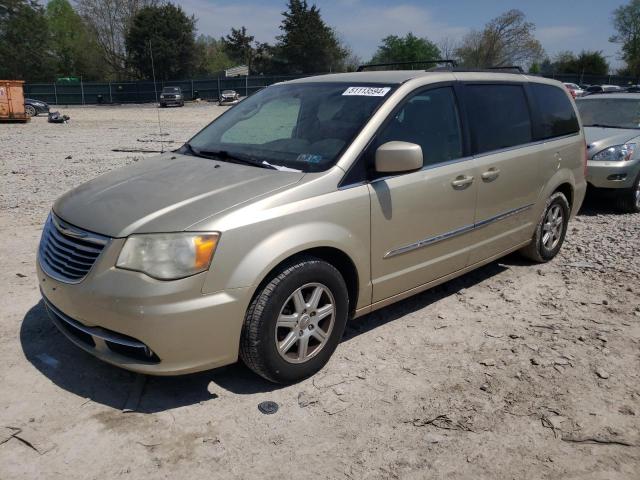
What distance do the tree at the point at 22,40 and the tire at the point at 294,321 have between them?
6446 cm

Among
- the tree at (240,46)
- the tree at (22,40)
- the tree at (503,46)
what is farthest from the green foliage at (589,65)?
the tree at (22,40)

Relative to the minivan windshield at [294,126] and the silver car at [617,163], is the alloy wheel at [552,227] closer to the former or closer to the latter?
the silver car at [617,163]

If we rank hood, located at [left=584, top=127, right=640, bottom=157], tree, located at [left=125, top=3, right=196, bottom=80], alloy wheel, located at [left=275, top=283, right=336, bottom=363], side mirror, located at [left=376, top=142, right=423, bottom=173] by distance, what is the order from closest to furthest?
alloy wheel, located at [left=275, top=283, right=336, bottom=363]
side mirror, located at [left=376, top=142, right=423, bottom=173]
hood, located at [left=584, top=127, right=640, bottom=157]
tree, located at [left=125, top=3, right=196, bottom=80]

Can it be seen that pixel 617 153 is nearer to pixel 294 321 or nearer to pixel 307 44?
pixel 294 321

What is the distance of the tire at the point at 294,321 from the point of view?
3023 millimetres

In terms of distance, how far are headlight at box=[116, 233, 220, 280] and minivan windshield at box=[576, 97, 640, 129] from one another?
25.8ft

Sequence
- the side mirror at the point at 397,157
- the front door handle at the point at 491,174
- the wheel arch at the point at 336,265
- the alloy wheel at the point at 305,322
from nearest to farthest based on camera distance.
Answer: the wheel arch at the point at 336,265 → the alloy wheel at the point at 305,322 → the side mirror at the point at 397,157 → the front door handle at the point at 491,174

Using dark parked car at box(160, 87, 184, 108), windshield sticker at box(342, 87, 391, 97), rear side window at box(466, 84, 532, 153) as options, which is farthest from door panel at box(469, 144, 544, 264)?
dark parked car at box(160, 87, 184, 108)

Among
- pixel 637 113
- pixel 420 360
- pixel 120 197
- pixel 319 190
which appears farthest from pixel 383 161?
pixel 637 113

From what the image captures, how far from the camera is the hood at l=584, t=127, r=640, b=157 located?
25.3ft

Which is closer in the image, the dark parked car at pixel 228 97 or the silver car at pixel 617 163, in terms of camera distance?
the silver car at pixel 617 163

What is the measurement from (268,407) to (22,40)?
66.1 meters

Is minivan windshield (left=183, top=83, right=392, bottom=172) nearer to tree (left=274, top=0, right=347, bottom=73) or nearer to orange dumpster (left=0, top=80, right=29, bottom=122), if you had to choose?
orange dumpster (left=0, top=80, right=29, bottom=122)

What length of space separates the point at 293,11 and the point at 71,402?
70.4 metres
